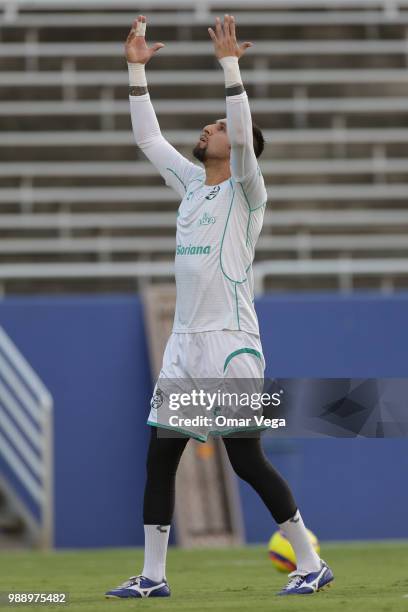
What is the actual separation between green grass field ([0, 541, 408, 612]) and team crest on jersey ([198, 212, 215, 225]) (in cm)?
130

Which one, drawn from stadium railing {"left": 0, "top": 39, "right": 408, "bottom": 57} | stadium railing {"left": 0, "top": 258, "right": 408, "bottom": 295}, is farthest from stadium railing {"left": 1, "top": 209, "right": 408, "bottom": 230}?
stadium railing {"left": 0, "top": 39, "right": 408, "bottom": 57}

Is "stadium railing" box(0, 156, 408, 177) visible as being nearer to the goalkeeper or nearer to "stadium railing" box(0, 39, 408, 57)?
"stadium railing" box(0, 39, 408, 57)

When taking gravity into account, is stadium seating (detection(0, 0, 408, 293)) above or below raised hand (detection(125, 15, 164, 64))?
above

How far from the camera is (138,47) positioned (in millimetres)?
5215

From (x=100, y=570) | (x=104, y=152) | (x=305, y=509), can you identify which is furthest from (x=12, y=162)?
(x=100, y=570)

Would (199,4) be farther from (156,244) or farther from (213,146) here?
(213,146)

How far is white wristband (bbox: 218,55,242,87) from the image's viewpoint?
461 centimetres

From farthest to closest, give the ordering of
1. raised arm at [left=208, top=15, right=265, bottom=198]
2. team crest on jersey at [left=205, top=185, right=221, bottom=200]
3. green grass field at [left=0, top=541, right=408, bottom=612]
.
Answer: team crest on jersey at [left=205, top=185, right=221, bottom=200] → raised arm at [left=208, top=15, right=265, bottom=198] → green grass field at [left=0, top=541, right=408, bottom=612]

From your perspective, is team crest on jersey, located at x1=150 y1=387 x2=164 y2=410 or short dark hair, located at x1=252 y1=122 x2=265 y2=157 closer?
team crest on jersey, located at x1=150 y1=387 x2=164 y2=410

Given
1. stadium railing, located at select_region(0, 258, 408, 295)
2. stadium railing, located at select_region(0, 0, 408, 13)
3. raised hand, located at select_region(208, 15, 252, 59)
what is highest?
stadium railing, located at select_region(0, 0, 408, 13)

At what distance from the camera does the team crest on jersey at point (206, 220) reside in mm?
4770

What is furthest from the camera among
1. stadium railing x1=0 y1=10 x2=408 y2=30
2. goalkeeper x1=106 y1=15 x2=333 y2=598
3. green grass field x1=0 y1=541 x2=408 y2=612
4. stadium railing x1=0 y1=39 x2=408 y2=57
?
stadium railing x1=0 y1=10 x2=408 y2=30

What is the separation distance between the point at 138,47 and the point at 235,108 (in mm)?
813

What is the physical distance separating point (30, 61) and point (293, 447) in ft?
19.9
